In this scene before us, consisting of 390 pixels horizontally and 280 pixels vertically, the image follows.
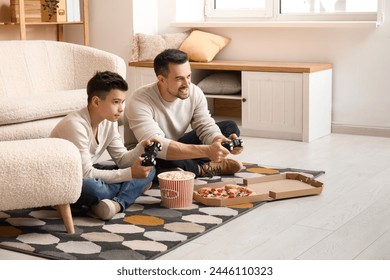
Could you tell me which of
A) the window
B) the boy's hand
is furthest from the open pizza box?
the window

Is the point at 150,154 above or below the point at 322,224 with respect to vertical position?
above

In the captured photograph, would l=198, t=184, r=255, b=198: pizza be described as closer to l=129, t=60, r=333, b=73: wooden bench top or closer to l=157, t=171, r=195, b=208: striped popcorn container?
l=157, t=171, r=195, b=208: striped popcorn container

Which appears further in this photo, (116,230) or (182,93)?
(182,93)

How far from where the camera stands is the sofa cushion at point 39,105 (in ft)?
12.6

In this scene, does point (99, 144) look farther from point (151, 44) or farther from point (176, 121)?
point (151, 44)

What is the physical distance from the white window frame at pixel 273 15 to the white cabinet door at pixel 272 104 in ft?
2.23

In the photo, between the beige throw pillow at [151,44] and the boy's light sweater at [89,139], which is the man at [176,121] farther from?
the beige throw pillow at [151,44]

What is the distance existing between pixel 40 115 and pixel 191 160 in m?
0.89

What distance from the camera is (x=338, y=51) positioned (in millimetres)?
5223

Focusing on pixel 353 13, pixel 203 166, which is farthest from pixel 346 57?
pixel 203 166

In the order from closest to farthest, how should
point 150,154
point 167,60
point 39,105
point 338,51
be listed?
1. point 150,154
2. point 167,60
3. point 39,105
4. point 338,51

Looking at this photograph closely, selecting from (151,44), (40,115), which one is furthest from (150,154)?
(151,44)

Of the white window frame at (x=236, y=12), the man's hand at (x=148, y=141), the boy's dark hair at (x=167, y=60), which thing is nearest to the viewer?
the man's hand at (x=148, y=141)

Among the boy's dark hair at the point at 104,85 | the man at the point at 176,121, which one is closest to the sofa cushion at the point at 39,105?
the man at the point at 176,121
